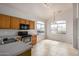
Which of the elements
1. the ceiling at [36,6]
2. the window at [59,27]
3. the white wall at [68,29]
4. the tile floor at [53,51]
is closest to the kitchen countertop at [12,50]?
the ceiling at [36,6]

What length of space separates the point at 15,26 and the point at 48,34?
5.13m

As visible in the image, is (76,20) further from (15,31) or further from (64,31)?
(15,31)

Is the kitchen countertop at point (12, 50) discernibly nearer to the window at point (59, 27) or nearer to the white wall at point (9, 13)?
the white wall at point (9, 13)

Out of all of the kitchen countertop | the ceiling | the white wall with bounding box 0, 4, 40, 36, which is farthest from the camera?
the white wall with bounding box 0, 4, 40, 36

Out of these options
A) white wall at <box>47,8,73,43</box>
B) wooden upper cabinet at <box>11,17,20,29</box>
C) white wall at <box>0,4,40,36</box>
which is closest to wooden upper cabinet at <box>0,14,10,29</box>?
white wall at <box>0,4,40,36</box>

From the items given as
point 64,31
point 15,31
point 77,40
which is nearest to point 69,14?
point 64,31

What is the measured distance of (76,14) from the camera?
561cm

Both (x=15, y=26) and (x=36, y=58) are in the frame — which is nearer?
(x=36, y=58)

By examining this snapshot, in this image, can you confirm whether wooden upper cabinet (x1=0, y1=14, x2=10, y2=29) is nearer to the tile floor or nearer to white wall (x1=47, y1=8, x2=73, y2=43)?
the tile floor

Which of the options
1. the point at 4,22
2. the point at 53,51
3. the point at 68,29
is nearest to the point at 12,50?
the point at 4,22

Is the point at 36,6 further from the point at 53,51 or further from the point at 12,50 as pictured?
the point at 12,50

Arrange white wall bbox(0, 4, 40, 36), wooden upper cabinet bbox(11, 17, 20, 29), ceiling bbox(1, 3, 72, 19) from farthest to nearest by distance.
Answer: wooden upper cabinet bbox(11, 17, 20, 29) < white wall bbox(0, 4, 40, 36) < ceiling bbox(1, 3, 72, 19)

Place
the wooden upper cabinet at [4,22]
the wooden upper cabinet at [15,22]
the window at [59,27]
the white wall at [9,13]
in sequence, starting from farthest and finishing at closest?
1. the window at [59,27]
2. the wooden upper cabinet at [15,22]
3. the white wall at [9,13]
4. the wooden upper cabinet at [4,22]

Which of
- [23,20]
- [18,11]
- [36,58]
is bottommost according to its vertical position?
[36,58]
